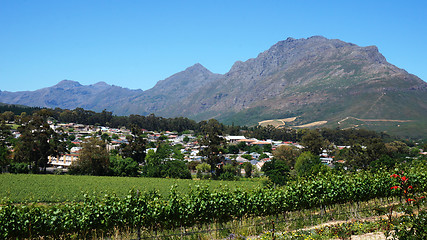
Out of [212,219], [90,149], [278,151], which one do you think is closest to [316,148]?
[278,151]

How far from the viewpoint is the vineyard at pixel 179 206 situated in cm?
1320

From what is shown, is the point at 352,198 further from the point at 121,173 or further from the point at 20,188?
the point at 121,173

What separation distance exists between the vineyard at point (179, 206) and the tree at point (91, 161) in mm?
44308

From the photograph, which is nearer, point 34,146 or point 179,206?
point 179,206

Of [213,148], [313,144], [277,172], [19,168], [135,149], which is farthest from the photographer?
[313,144]

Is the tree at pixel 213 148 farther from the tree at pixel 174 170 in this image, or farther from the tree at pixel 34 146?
the tree at pixel 34 146

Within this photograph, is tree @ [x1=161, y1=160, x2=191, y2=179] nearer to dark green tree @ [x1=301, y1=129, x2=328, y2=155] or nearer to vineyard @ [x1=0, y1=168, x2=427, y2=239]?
dark green tree @ [x1=301, y1=129, x2=328, y2=155]

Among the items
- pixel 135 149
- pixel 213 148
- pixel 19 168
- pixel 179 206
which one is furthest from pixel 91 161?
pixel 179 206

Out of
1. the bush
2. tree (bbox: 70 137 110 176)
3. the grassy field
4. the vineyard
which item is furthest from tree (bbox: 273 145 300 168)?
the vineyard

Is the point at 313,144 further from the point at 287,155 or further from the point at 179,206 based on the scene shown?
the point at 179,206

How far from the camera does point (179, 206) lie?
590 inches

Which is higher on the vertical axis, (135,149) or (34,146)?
(34,146)

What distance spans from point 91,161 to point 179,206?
46.0 meters

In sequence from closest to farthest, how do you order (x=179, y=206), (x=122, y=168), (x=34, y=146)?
(x=179, y=206)
(x=34, y=146)
(x=122, y=168)
